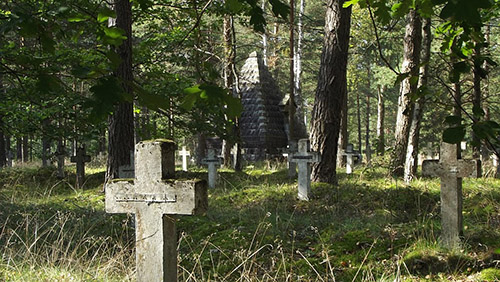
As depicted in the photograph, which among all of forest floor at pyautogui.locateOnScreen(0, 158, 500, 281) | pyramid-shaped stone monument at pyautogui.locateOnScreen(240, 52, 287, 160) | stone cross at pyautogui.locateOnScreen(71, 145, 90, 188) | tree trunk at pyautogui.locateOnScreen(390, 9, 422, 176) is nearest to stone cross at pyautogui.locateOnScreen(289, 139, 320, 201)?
forest floor at pyautogui.locateOnScreen(0, 158, 500, 281)

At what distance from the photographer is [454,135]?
7.00 ft

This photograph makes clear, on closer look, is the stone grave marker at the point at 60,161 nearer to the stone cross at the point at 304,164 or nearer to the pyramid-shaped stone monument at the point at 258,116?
the stone cross at the point at 304,164

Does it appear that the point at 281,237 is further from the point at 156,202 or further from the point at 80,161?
the point at 80,161

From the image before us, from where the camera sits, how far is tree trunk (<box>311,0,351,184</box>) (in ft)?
35.3

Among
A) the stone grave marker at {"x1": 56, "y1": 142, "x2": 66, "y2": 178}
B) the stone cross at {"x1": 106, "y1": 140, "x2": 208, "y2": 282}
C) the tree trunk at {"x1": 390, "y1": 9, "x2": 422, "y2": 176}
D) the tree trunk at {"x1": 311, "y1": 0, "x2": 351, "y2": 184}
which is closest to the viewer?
the stone cross at {"x1": 106, "y1": 140, "x2": 208, "y2": 282}

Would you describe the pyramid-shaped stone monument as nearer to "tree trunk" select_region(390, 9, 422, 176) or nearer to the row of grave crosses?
"tree trunk" select_region(390, 9, 422, 176)

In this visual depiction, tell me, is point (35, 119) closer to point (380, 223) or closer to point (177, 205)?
point (380, 223)

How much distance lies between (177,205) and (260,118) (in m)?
20.0

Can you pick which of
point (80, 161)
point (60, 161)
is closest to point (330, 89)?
point (80, 161)

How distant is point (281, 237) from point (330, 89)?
194 inches

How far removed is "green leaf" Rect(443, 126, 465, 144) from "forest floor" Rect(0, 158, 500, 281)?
→ 1.00m

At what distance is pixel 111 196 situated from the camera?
3686mm

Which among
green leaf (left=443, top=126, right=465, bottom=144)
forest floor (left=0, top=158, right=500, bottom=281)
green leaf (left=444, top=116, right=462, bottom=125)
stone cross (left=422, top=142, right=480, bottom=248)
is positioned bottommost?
forest floor (left=0, top=158, right=500, bottom=281)

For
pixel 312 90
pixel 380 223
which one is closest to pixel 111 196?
pixel 380 223
